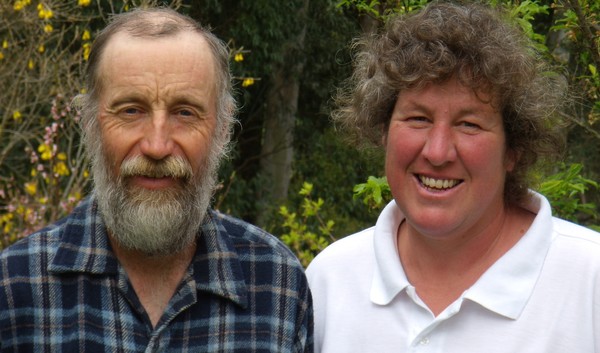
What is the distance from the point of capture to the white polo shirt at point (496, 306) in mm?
2953

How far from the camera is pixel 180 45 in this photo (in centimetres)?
301

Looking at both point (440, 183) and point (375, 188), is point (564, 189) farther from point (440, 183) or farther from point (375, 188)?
point (440, 183)

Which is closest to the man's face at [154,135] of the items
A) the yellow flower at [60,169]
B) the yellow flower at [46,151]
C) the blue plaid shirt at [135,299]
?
the blue plaid shirt at [135,299]

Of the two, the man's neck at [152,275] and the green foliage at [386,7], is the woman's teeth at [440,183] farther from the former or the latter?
the green foliage at [386,7]

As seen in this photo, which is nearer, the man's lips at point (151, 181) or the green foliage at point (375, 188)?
the man's lips at point (151, 181)

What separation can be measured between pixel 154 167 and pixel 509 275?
1.10 m

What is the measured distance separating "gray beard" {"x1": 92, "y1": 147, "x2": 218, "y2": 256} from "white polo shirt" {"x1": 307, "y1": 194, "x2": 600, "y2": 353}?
0.60 m

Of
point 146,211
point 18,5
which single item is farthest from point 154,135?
point 18,5

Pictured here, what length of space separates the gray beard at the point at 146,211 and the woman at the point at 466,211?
0.60 m

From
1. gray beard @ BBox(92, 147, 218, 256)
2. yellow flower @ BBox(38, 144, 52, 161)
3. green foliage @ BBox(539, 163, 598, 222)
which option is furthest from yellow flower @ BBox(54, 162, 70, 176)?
gray beard @ BBox(92, 147, 218, 256)

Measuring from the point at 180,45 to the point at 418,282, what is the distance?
104cm

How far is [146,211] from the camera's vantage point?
3.02 m

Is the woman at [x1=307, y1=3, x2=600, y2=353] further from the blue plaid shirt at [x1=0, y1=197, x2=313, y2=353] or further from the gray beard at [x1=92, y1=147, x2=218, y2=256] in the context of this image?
the gray beard at [x1=92, y1=147, x2=218, y2=256]

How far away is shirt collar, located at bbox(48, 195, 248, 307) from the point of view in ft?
9.85
